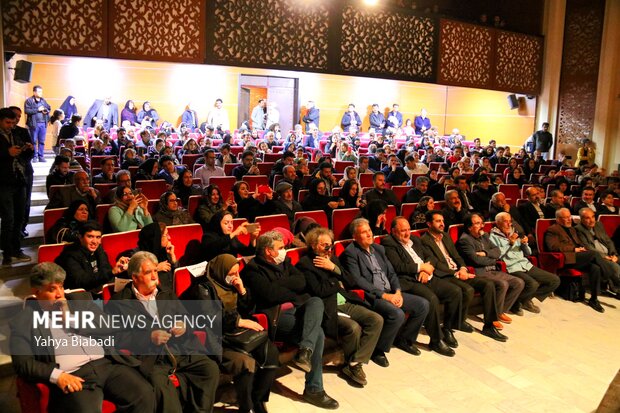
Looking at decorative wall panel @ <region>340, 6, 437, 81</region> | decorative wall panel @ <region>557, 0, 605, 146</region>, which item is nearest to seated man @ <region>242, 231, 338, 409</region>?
decorative wall panel @ <region>340, 6, 437, 81</region>

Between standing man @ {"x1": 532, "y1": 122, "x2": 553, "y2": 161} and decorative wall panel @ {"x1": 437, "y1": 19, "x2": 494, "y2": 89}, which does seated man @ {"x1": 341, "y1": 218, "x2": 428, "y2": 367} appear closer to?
decorative wall panel @ {"x1": 437, "y1": 19, "x2": 494, "y2": 89}

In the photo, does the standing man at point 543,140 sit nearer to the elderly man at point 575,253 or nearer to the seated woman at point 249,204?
the elderly man at point 575,253

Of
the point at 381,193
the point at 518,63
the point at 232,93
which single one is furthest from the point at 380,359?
the point at 232,93

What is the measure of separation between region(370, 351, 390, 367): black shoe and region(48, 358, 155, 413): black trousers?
5.59 ft

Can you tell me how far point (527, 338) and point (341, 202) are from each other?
219 cm

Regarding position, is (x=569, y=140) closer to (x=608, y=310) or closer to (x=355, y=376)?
(x=608, y=310)

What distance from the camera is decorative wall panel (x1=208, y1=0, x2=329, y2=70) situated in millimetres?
7781

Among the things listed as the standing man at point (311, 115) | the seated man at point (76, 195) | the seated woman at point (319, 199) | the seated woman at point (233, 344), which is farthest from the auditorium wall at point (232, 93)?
the seated woman at point (233, 344)

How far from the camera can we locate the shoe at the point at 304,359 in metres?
3.20

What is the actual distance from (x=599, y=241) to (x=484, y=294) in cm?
188

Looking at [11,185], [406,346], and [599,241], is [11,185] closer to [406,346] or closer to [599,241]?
[406,346]

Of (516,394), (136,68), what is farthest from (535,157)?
(136,68)

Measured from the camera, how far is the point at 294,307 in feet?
11.4

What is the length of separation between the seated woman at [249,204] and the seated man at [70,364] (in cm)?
266
